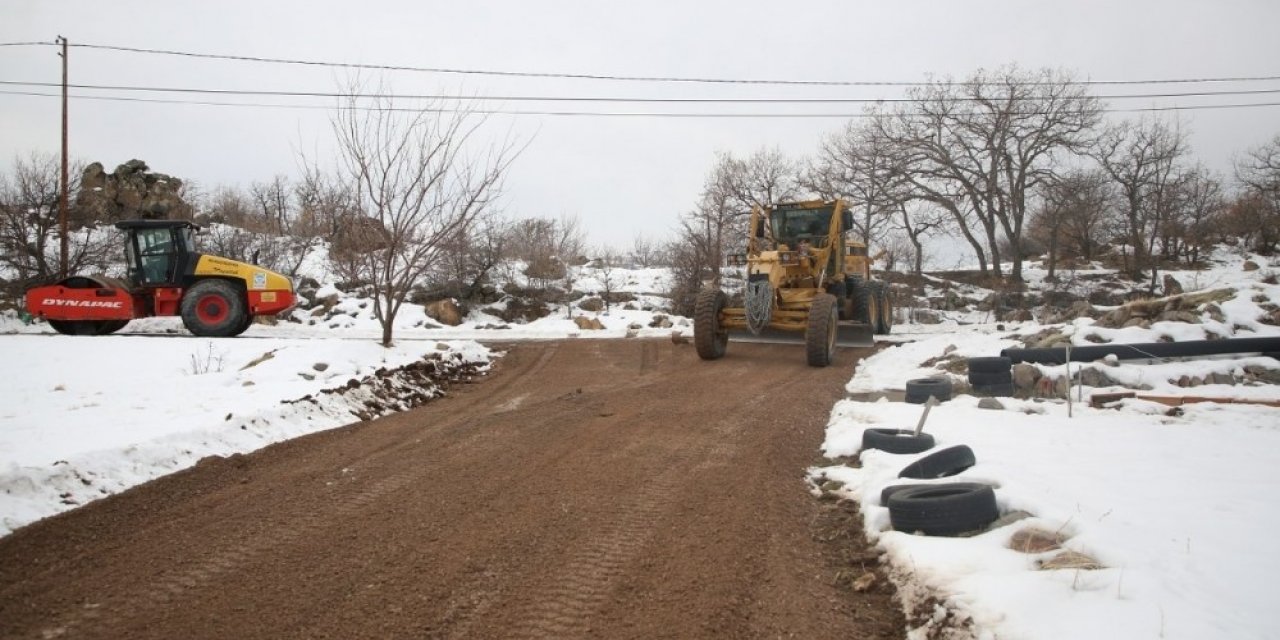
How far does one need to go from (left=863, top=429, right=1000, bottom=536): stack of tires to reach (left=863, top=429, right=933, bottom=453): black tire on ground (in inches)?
25.5

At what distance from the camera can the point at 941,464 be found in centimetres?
480

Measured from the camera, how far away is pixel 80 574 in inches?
137

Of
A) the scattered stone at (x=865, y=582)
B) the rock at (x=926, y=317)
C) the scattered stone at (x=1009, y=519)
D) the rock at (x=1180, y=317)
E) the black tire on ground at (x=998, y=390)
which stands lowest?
the scattered stone at (x=865, y=582)

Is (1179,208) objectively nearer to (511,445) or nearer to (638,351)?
(638,351)

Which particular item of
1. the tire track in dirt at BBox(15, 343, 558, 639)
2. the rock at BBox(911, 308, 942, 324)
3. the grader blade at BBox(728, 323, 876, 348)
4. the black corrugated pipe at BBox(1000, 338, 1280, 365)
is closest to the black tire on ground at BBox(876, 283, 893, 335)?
the grader blade at BBox(728, 323, 876, 348)

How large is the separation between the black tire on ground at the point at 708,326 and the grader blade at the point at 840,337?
1.90m

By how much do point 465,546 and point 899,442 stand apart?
141 inches

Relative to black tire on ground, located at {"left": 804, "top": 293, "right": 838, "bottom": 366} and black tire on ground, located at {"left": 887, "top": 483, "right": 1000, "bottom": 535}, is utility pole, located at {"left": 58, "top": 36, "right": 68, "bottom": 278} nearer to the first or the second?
black tire on ground, located at {"left": 804, "top": 293, "right": 838, "bottom": 366}

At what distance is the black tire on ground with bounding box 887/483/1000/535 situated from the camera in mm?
3777

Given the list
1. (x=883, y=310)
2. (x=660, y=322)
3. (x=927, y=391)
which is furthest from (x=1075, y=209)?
(x=927, y=391)

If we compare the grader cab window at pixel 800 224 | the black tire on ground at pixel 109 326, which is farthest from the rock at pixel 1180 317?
the black tire on ground at pixel 109 326

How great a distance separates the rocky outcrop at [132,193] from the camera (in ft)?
92.7

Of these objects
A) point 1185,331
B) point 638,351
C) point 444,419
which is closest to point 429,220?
point 638,351

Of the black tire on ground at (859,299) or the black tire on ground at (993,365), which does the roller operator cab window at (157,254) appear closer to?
the black tire on ground at (859,299)
